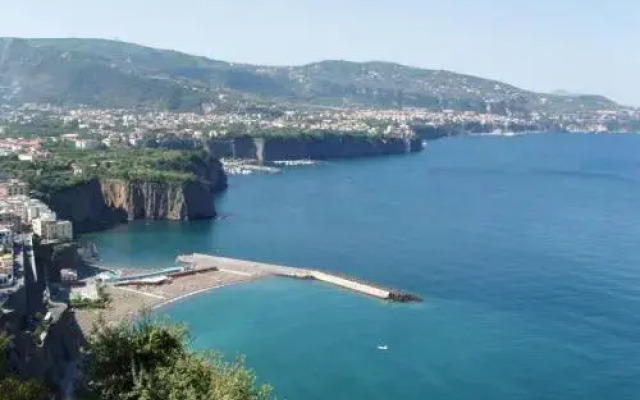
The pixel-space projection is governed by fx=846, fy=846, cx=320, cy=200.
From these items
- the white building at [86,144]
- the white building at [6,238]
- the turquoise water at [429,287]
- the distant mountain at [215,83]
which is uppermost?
the distant mountain at [215,83]

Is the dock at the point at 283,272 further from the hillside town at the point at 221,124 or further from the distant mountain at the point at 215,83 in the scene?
the distant mountain at the point at 215,83

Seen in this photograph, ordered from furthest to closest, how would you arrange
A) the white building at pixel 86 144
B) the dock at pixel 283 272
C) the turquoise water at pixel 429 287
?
the white building at pixel 86 144 → the dock at pixel 283 272 → the turquoise water at pixel 429 287

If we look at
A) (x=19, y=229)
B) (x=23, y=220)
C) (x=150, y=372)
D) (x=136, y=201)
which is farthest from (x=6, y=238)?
(x=136, y=201)

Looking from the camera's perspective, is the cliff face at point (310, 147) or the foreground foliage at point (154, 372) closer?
the foreground foliage at point (154, 372)

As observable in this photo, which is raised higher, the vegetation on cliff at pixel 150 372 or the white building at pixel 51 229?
the vegetation on cliff at pixel 150 372

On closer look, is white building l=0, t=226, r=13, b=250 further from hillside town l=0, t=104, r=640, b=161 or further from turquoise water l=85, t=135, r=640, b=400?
hillside town l=0, t=104, r=640, b=161

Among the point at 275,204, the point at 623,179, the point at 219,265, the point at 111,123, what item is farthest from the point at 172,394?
the point at 111,123

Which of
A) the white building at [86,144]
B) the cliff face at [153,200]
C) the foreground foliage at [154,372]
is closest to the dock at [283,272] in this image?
the cliff face at [153,200]
